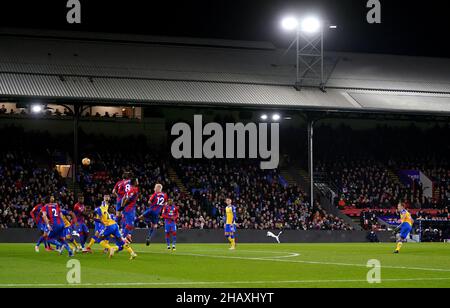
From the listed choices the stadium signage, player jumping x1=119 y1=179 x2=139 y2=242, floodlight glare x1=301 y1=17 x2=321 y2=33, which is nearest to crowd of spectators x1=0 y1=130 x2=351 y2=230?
the stadium signage

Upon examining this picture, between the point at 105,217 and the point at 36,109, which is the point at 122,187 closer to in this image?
the point at 105,217

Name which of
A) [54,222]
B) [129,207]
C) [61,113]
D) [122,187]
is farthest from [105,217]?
[61,113]

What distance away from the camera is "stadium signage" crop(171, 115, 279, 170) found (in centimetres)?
5812

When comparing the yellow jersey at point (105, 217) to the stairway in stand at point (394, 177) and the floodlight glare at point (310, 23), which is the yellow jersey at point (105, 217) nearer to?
the floodlight glare at point (310, 23)

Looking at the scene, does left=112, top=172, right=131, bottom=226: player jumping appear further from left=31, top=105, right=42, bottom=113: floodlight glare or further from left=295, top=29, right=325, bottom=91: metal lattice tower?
left=295, top=29, right=325, bottom=91: metal lattice tower

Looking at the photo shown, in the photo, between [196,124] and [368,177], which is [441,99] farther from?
[196,124]

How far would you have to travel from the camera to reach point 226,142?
59125mm

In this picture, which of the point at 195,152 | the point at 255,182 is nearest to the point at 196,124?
the point at 195,152

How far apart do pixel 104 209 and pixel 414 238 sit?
31.5 metres

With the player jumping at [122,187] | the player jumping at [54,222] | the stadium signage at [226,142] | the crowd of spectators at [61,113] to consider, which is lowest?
the player jumping at [54,222]

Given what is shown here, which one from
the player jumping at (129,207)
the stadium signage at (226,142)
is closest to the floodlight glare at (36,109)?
the stadium signage at (226,142)

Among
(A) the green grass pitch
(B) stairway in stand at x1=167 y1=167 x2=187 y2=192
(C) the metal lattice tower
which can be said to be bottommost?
(A) the green grass pitch

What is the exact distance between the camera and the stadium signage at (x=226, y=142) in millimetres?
58125

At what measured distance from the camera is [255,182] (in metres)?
57.2
